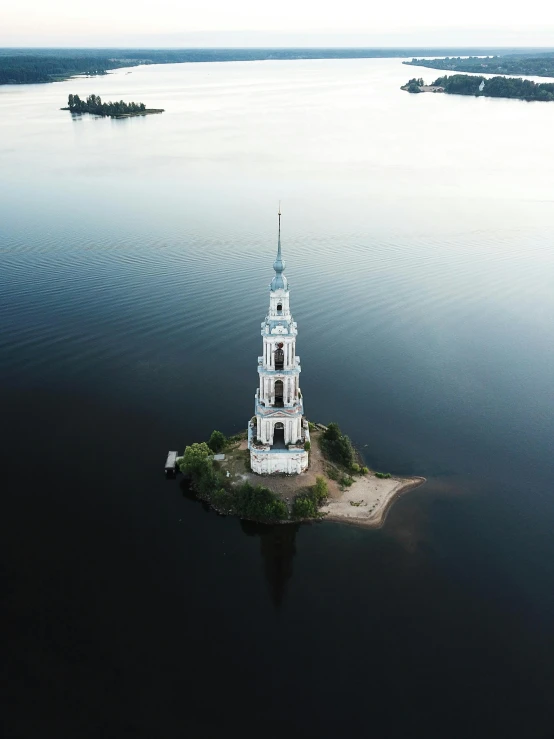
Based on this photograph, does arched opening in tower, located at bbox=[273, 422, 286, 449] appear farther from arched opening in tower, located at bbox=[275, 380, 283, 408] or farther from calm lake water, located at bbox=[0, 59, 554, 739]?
calm lake water, located at bbox=[0, 59, 554, 739]

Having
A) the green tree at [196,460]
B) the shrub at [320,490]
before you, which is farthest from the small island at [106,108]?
the shrub at [320,490]

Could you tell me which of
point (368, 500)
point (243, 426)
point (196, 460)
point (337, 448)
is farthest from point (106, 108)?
point (368, 500)

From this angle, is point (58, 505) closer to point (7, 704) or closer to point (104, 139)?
point (7, 704)

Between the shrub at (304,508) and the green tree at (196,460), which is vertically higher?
the green tree at (196,460)

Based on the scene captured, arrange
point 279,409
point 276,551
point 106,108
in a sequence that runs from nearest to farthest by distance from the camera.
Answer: point 276,551 → point 279,409 → point 106,108

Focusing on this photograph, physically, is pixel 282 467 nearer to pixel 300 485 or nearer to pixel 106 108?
pixel 300 485

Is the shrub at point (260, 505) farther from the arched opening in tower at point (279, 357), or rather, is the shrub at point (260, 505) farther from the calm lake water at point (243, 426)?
the arched opening in tower at point (279, 357)
